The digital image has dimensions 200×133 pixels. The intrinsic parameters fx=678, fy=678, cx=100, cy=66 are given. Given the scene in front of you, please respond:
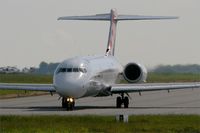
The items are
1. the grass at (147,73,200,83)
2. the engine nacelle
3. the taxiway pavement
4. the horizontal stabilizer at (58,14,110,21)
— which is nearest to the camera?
the taxiway pavement

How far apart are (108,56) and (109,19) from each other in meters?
5.04

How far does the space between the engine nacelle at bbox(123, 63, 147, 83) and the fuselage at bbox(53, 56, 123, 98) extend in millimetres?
1037

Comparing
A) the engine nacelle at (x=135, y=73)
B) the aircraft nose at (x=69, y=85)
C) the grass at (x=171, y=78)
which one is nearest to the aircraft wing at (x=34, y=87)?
the aircraft nose at (x=69, y=85)

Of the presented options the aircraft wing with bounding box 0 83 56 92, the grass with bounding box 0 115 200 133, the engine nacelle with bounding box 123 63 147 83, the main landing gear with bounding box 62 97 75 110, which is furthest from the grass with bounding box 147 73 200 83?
the grass with bounding box 0 115 200 133

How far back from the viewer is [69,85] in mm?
32000

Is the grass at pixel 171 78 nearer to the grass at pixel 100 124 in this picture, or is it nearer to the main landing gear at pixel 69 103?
the main landing gear at pixel 69 103

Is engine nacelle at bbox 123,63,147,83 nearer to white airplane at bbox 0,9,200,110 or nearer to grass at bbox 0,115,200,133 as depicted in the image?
white airplane at bbox 0,9,200,110

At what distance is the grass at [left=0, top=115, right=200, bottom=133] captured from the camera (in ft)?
67.6

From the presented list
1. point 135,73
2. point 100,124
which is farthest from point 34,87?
point 100,124

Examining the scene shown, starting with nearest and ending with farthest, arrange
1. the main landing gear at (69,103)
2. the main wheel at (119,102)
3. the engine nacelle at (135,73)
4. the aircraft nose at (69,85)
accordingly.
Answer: the aircraft nose at (69,85) → the main landing gear at (69,103) → the main wheel at (119,102) → the engine nacelle at (135,73)

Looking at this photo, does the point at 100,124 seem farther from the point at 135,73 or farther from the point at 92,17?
the point at 92,17

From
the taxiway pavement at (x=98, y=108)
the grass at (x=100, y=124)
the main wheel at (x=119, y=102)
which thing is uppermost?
the main wheel at (x=119, y=102)

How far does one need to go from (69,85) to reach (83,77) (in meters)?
1.37

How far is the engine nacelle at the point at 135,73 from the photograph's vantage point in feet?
127
